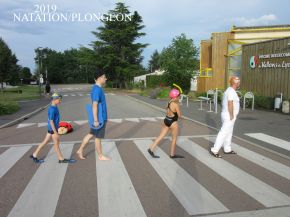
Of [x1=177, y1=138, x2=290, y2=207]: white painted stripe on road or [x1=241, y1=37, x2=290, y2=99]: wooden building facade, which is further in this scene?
[x1=241, y1=37, x2=290, y2=99]: wooden building facade

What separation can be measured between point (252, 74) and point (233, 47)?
328 inches

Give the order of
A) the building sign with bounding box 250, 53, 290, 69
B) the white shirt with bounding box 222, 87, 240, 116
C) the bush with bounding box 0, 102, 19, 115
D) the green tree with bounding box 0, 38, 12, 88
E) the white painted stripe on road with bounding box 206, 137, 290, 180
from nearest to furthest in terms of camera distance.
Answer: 1. the white painted stripe on road with bounding box 206, 137, 290, 180
2. the white shirt with bounding box 222, 87, 240, 116
3. the bush with bounding box 0, 102, 19, 115
4. the building sign with bounding box 250, 53, 290, 69
5. the green tree with bounding box 0, 38, 12, 88

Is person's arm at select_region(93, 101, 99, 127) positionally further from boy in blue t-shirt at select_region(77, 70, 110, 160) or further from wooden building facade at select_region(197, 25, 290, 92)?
wooden building facade at select_region(197, 25, 290, 92)

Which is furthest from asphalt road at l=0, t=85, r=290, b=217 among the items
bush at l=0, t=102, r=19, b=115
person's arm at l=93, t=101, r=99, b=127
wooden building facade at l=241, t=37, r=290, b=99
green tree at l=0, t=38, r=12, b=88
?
green tree at l=0, t=38, r=12, b=88

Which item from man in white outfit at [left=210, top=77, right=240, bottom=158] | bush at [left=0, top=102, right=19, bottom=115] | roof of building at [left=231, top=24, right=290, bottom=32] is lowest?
bush at [left=0, top=102, right=19, bottom=115]

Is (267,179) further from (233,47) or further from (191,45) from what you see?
(191,45)

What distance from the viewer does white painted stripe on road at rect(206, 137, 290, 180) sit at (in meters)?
6.10

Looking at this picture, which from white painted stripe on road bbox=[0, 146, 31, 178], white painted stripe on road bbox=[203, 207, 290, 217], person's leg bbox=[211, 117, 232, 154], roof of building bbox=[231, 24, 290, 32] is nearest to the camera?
white painted stripe on road bbox=[203, 207, 290, 217]

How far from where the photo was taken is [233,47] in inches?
1104

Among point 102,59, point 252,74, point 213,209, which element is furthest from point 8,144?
point 102,59

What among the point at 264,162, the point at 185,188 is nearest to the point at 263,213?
the point at 185,188

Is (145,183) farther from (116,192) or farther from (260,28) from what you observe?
(260,28)

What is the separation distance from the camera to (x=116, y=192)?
16.3ft

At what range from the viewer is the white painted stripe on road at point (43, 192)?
432cm
